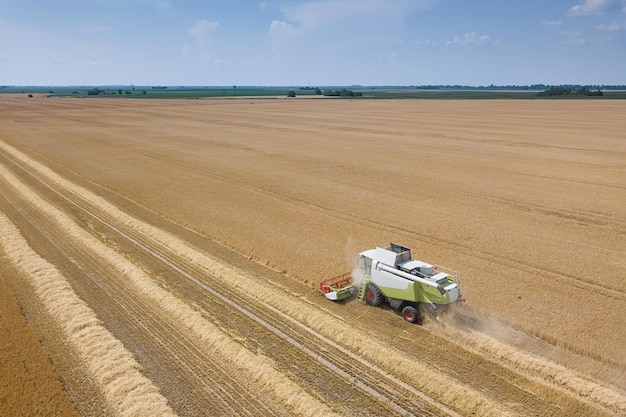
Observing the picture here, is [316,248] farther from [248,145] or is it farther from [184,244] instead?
[248,145]

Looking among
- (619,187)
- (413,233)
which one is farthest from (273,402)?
(619,187)

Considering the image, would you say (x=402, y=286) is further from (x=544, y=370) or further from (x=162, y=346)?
(x=162, y=346)

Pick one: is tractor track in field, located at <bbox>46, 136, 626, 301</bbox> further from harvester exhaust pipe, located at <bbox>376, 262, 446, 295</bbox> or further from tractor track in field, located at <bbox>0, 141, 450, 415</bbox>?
tractor track in field, located at <bbox>0, 141, 450, 415</bbox>

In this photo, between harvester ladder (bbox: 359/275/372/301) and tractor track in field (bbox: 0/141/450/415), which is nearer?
tractor track in field (bbox: 0/141/450/415)

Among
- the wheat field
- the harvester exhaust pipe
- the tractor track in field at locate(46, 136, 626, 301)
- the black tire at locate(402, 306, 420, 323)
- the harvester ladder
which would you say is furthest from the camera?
the tractor track in field at locate(46, 136, 626, 301)

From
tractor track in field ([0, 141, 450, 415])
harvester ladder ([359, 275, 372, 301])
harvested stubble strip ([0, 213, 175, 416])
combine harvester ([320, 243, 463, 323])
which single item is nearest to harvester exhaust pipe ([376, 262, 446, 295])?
combine harvester ([320, 243, 463, 323])

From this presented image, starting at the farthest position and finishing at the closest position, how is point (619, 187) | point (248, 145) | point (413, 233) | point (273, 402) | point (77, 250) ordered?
point (248, 145), point (619, 187), point (413, 233), point (77, 250), point (273, 402)
